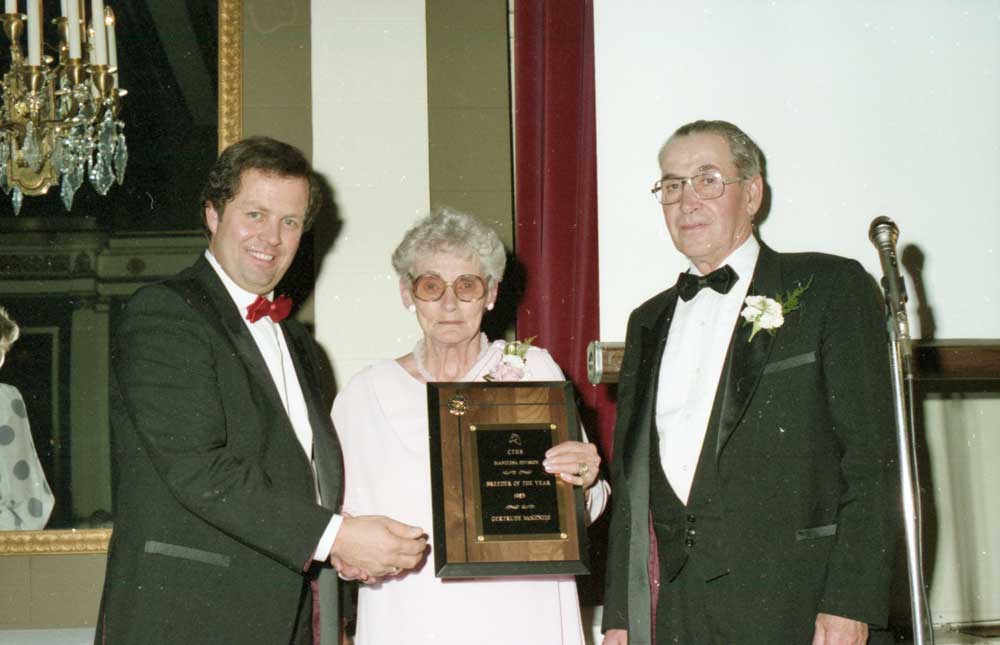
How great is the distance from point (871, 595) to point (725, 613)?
37 cm

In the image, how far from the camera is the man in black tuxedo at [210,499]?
234 cm

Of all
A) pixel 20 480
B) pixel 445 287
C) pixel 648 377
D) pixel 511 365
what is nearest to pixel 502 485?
pixel 511 365

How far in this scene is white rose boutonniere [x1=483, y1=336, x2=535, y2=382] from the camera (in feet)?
9.40

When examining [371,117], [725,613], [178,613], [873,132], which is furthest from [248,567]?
[873,132]

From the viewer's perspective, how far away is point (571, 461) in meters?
2.61

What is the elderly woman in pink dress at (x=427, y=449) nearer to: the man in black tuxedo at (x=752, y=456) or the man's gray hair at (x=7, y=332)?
the man in black tuxedo at (x=752, y=456)

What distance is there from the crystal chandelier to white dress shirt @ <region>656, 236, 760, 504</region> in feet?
7.49

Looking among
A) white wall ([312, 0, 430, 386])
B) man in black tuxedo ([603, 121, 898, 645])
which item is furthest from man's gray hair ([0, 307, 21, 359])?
man in black tuxedo ([603, 121, 898, 645])

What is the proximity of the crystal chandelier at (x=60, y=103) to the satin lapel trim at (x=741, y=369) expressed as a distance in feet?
8.06

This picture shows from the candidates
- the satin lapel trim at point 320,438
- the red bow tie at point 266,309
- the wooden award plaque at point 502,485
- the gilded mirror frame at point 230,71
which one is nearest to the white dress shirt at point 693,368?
the wooden award plaque at point 502,485

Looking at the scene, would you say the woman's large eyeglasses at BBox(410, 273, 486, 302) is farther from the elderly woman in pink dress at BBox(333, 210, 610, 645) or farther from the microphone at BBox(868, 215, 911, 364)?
the microphone at BBox(868, 215, 911, 364)

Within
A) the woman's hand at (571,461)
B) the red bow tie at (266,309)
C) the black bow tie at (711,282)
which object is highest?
the black bow tie at (711,282)

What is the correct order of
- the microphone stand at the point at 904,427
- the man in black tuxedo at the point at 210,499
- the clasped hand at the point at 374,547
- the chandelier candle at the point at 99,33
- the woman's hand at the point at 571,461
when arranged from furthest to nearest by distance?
the chandelier candle at the point at 99,33 < the woman's hand at the point at 571,461 < the clasped hand at the point at 374,547 < the man in black tuxedo at the point at 210,499 < the microphone stand at the point at 904,427

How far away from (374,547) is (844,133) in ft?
7.17
